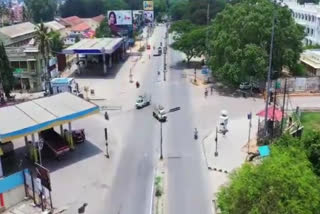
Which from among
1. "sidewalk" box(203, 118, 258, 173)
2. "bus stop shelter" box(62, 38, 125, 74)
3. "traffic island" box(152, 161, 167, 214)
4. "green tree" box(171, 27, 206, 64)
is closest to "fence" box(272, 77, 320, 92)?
"sidewalk" box(203, 118, 258, 173)

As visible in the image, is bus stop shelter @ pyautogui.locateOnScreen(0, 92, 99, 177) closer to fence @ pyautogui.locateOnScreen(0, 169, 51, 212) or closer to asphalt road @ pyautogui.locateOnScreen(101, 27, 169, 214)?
fence @ pyautogui.locateOnScreen(0, 169, 51, 212)

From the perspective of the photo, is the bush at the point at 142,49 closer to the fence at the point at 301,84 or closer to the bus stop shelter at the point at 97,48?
the bus stop shelter at the point at 97,48

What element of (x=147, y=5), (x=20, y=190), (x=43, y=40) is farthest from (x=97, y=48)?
(x=147, y=5)

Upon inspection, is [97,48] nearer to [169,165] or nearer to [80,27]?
[169,165]

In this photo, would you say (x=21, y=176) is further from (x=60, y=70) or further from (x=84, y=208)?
(x=60, y=70)

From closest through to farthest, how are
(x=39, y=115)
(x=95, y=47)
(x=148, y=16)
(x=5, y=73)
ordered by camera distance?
(x=39, y=115), (x=5, y=73), (x=95, y=47), (x=148, y=16)
